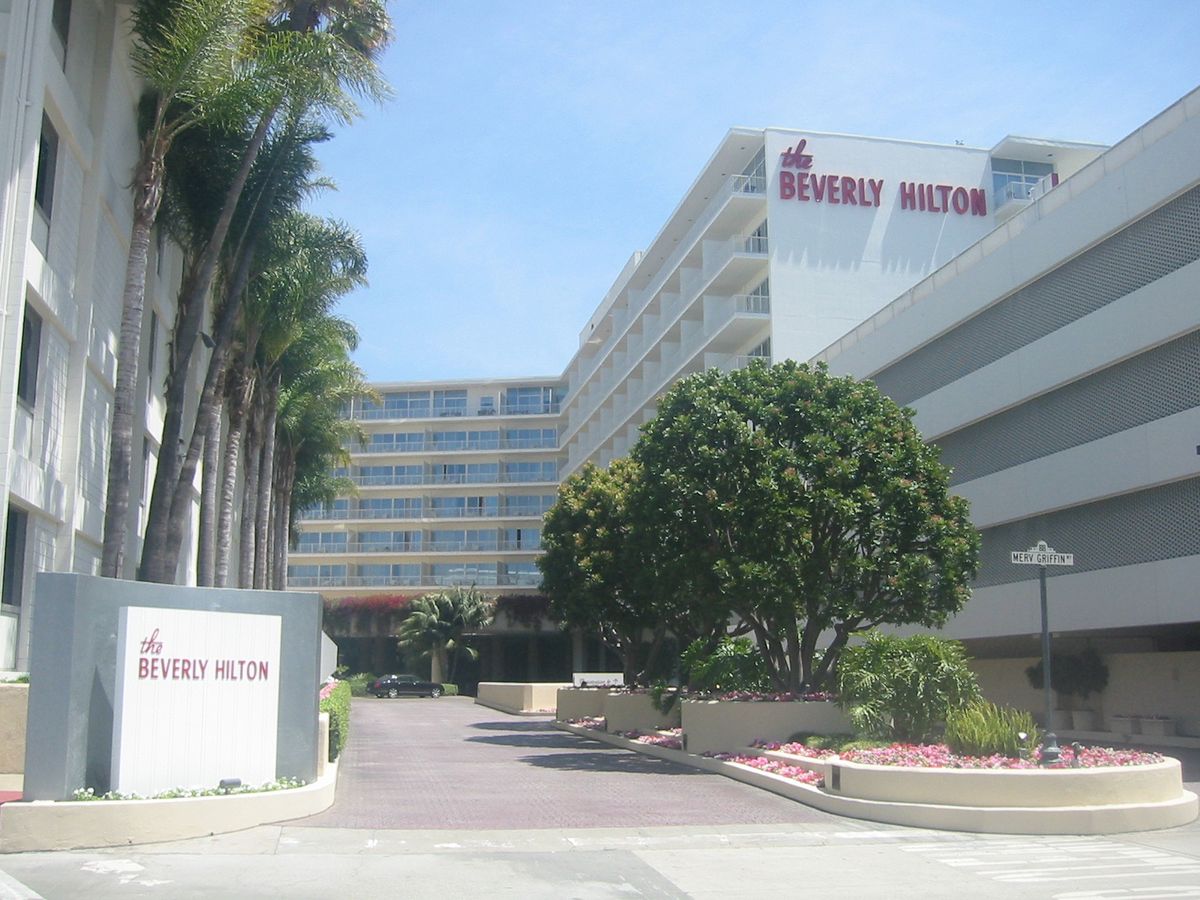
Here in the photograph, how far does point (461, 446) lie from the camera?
8919 cm

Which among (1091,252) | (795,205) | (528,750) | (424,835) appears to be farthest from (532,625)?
(424,835)

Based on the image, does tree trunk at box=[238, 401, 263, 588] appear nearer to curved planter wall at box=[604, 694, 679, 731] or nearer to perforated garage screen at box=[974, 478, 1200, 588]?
curved planter wall at box=[604, 694, 679, 731]

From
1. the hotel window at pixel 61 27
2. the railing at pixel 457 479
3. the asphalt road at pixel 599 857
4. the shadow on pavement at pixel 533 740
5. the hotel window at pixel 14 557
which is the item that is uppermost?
the railing at pixel 457 479

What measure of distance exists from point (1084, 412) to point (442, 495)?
65.3 meters

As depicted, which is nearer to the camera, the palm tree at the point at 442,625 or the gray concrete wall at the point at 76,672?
the gray concrete wall at the point at 76,672

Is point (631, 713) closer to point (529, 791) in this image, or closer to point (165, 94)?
point (529, 791)

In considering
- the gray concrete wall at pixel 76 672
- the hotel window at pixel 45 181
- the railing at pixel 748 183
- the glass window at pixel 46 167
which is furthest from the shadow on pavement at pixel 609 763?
the railing at pixel 748 183

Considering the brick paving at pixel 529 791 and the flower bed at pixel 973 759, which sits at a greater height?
the flower bed at pixel 973 759

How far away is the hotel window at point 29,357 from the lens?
18547mm

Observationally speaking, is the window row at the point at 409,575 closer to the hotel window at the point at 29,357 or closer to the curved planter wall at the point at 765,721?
the curved planter wall at the point at 765,721

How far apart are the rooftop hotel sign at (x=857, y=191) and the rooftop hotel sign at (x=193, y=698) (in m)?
36.8

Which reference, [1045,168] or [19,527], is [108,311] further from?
[1045,168]

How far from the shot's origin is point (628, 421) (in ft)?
215

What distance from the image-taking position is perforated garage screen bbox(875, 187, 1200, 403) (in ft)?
79.0
